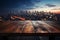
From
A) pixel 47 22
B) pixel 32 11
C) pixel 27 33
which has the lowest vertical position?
pixel 27 33

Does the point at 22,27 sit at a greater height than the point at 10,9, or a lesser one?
lesser

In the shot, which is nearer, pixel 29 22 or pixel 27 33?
pixel 27 33

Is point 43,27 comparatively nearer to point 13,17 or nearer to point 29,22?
point 29,22

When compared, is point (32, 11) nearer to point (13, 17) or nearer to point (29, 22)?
point (29, 22)

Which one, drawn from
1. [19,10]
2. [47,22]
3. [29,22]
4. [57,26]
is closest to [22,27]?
[29,22]

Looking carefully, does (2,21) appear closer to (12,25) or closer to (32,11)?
(12,25)

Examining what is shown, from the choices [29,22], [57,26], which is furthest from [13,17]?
[57,26]

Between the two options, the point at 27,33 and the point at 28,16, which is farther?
the point at 28,16

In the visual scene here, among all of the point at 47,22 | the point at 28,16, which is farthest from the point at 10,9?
the point at 47,22
